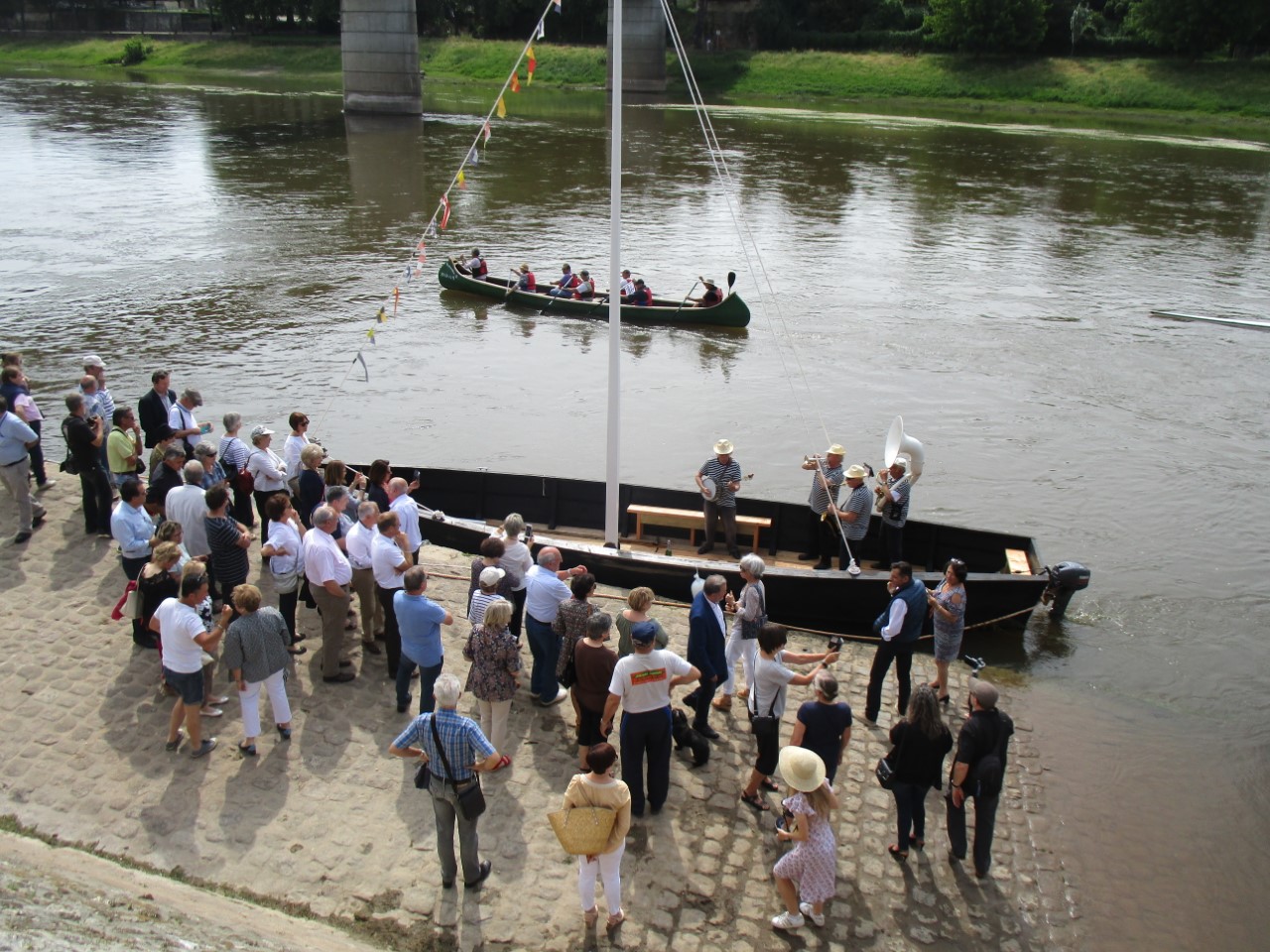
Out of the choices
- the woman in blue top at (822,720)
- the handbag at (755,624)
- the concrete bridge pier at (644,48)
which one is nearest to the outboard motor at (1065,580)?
the handbag at (755,624)

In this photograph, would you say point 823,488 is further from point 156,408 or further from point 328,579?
point 156,408

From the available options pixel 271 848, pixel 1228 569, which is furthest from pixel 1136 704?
pixel 271 848

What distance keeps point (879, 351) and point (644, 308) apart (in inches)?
219

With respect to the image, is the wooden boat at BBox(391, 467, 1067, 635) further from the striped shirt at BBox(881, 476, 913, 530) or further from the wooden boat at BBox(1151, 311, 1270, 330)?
the wooden boat at BBox(1151, 311, 1270, 330)

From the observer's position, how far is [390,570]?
8953 mm

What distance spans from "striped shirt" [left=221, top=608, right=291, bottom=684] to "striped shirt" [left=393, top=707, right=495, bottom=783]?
1.77m

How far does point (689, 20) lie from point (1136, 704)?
8466 centimetres

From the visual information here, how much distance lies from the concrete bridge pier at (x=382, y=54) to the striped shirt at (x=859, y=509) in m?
56.3

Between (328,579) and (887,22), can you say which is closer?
(328,579)

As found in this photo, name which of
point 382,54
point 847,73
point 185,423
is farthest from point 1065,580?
point 847,73

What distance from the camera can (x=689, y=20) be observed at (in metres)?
85.9

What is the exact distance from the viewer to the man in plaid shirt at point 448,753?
639 centimetres

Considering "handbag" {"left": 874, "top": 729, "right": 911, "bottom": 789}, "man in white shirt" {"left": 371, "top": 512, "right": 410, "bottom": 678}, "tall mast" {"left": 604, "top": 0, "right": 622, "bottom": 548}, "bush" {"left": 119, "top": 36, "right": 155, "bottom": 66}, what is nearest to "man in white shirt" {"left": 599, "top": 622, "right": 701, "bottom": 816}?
"handbag" {"left": 874, "top": 729, "right": 911, "bottom": 789}

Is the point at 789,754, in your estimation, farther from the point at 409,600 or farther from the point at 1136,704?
the point at 1136,704
